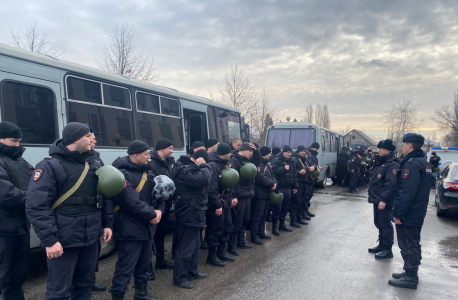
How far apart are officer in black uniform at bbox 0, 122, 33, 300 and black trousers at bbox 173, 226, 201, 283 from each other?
1.65 m

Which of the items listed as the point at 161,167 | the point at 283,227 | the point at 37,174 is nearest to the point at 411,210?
the point at 283,227

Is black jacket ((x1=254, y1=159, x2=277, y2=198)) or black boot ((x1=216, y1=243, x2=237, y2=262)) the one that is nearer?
black boot ((x1=216, y1=243, x2=237, y2=262))

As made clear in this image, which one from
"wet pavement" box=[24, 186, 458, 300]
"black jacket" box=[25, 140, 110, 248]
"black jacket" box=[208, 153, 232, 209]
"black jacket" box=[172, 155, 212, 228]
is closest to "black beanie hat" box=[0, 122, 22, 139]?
"black jacket" box=[25, 140, 110, 248]

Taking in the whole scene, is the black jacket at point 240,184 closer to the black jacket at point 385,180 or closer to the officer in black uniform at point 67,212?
the black jacket at point 385,180

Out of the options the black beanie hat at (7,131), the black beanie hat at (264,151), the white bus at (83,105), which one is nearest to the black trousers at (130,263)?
the white bus at (83,105)

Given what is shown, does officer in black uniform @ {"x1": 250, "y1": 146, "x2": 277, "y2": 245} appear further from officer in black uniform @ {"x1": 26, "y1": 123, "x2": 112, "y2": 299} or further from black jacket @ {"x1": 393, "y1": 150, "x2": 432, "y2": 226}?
officer in black uniform @ {"x1": 26, "y1": 123, "x2": 112, "y2": 299}

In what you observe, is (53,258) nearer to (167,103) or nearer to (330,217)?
(167,103)

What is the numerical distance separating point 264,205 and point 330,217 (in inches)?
123

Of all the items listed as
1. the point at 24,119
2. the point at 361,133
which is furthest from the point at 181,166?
the point at 361,133

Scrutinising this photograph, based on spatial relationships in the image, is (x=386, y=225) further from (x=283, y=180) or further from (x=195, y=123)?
(x=195, y=123)

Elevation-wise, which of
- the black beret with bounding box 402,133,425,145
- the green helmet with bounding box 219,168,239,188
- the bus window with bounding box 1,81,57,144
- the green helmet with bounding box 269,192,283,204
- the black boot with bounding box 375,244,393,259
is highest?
the bus window with bounding box 1,81,57,144

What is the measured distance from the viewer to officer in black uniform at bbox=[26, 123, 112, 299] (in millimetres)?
2436

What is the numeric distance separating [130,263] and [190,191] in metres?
1.11

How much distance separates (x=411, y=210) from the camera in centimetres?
412
